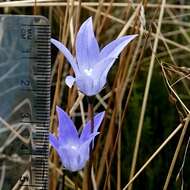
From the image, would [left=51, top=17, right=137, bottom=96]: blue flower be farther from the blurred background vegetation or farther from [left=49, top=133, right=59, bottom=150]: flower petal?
the blurred background vegetation

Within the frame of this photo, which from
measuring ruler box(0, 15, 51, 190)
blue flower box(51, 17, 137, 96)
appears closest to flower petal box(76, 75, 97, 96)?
blue flower box(51, 17, 137, 96)

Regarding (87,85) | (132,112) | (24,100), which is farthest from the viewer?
(132,112)

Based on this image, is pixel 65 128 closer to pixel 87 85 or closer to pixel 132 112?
pixel 87 85

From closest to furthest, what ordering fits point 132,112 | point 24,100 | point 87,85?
point 87,85
point 24,100
point 132,112

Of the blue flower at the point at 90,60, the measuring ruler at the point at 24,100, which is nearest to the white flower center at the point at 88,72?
the blue flower at the point at 90,60

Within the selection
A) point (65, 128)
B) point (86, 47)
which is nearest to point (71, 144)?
point (65, 128)
